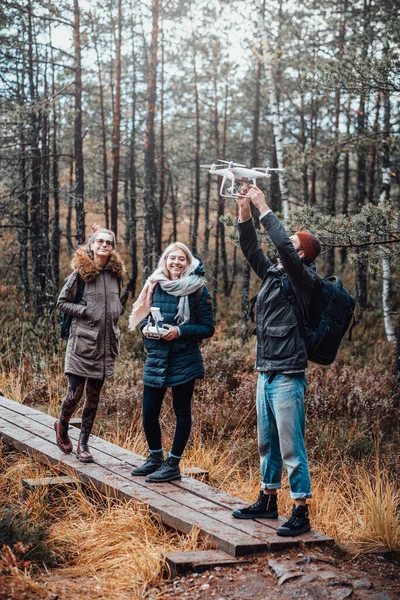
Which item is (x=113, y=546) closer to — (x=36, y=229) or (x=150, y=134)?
(x=36, y=229)

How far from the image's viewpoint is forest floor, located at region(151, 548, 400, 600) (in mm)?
3945

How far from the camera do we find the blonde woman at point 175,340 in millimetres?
5586

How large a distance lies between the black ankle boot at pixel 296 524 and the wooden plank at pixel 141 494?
227 millimetres

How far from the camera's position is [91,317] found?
6.12 metres

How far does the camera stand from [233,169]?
4613mm

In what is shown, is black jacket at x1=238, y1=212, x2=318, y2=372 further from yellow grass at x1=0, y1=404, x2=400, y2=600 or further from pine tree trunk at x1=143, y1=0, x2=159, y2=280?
pine tree trunk at x1=143, y1=0, x2=159, y2=280

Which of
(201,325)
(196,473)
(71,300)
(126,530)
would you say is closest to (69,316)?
(71,300)

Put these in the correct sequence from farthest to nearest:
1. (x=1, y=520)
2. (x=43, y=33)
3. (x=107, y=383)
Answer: (x=43, y=33) < (x=107, y=383) < (x=1, y=520)

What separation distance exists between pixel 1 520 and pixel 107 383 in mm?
5321

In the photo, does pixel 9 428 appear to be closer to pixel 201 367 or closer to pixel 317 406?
pixel 201 367

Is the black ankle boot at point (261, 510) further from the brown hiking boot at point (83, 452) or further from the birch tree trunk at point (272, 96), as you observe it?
the birch tree trunk at point (272, 96)

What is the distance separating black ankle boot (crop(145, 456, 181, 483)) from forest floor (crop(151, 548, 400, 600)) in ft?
4.84

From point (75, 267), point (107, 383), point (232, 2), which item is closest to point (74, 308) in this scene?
point (75, 267)

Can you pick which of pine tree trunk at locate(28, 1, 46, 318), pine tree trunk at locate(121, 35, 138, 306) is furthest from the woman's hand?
pine tree trunk at locate(121, 35, 138, 306)
